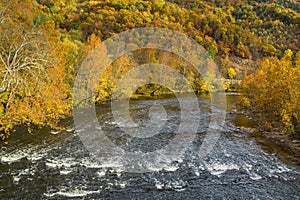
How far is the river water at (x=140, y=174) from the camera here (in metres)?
12.1

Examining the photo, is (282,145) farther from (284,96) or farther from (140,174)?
(140,174)

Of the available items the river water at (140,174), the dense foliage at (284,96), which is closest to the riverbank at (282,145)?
the river water at (140,174)

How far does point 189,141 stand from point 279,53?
4566 inches

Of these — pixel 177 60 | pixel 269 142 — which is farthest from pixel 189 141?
pixel 177 60

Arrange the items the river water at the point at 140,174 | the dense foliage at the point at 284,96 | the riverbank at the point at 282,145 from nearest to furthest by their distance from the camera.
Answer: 1. the river water at the point at 140,174
2. the riverbank at the point at 282,145
3. the dense foliage at the point at 284,96

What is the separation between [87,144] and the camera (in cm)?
1948

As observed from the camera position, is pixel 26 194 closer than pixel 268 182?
Yes

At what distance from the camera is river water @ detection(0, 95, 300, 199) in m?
12.1

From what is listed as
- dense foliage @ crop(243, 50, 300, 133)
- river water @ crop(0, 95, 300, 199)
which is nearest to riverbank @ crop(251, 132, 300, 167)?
river water @ crop(0, 95, 300, 199)

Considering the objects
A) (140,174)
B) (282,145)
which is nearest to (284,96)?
(282,145)

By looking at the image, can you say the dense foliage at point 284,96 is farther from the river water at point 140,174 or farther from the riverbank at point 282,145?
the river water at point 140,174

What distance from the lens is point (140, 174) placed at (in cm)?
1430

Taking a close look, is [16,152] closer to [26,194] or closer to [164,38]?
[26,194]

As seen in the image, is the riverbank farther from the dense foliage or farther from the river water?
the dense foliage
